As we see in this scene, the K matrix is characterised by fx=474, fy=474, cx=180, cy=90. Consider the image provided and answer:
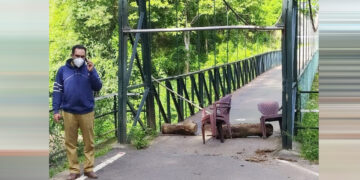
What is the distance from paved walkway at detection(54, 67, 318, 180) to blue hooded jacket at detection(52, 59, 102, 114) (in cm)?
92

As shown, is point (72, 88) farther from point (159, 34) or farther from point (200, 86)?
point (159, 34)

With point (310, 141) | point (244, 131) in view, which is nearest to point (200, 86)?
point (244, 131)

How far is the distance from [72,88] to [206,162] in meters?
2.28

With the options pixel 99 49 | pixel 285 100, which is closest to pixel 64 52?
pixel 99 49

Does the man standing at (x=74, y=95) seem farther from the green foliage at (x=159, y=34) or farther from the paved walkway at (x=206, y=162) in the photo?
the green foliage at (x=159, y=34)

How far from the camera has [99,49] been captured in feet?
70.2

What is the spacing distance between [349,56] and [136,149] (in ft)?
19.0

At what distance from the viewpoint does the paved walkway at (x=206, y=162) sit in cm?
559

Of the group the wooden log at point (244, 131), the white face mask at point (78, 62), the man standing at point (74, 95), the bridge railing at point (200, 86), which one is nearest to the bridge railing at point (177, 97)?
the bridge railing at point (200, 86)

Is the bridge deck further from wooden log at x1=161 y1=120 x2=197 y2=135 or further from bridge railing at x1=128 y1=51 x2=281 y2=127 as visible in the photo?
wooden log at x1=161 y1=120 x2=197 y2=135

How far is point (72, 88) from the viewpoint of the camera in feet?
16.2

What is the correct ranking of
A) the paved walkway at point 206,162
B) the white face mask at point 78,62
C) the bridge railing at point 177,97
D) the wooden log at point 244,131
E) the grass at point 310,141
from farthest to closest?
the wooden log at point 244,131 → the bridge railing at point 177,97 → the grass at point 310,141 → the paved walkway at point 206,162 → the white face mask at point 78,62

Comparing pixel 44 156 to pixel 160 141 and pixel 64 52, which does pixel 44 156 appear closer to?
pixel 160 141

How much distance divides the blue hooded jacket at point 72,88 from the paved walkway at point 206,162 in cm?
92
